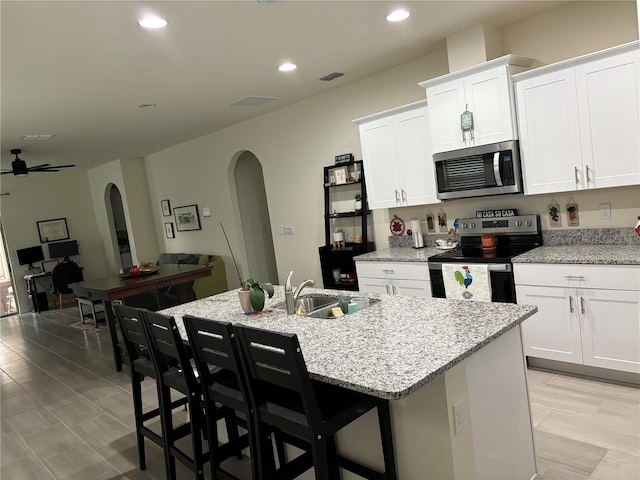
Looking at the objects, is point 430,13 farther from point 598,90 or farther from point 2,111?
point 2,111

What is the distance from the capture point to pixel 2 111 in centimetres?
461

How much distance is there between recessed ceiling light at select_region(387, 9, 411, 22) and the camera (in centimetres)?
342

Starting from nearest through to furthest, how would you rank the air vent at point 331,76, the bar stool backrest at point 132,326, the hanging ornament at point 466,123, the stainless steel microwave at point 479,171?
the bar stool backrest at point 132,326 → the stainless steel microwave at point 479,171 → the hanging ornament at point 466,123 → the air vent at point 331,76

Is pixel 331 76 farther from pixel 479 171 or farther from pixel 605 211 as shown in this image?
pixel 605 211

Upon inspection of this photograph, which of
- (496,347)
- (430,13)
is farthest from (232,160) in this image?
(496,347)

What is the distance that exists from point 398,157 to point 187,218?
499cm

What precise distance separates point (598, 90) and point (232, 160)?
5.06 m

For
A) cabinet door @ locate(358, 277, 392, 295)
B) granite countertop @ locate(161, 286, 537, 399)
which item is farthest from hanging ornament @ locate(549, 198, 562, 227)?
granite countertop @ locate(161, 286, 537, 399)

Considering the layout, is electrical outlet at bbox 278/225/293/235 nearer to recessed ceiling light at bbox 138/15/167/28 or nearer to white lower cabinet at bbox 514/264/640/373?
white lower cabinet at bbox 514/264/640/373

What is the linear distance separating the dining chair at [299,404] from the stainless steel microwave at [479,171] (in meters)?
2.47

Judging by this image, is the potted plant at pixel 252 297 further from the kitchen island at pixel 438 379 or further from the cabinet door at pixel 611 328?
the cabinet door at pixel 611 328

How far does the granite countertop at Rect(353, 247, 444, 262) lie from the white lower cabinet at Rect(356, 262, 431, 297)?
0.12ft

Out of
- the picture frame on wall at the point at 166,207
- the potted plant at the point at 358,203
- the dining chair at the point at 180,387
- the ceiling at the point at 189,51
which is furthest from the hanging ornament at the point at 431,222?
the picture frame on wall at the point at 166,207

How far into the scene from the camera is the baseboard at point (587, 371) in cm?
330
